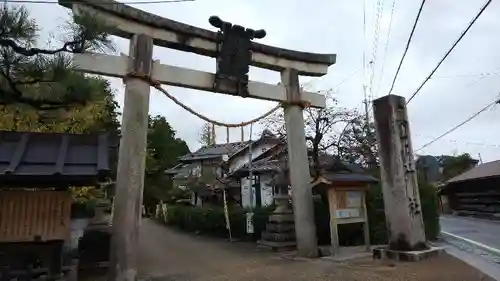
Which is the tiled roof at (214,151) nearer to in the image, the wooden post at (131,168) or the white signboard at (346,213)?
the white signboard at (346,213)

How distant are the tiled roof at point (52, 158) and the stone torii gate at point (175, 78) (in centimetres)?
139

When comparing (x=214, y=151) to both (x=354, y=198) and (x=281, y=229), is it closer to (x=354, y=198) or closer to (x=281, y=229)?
(x=281, y=229)

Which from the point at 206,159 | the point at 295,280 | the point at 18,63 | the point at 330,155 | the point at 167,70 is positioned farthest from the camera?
the point at 206,159

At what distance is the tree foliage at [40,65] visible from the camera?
4.60 m

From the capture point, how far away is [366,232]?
10.8 meters

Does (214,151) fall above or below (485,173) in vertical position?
above

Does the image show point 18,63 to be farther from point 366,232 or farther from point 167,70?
point 366,232

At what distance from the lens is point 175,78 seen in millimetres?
9117

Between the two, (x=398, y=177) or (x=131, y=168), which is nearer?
(x=131, y=168)

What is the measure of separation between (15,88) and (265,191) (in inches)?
841

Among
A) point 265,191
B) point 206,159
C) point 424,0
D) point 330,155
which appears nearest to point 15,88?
point 424,0

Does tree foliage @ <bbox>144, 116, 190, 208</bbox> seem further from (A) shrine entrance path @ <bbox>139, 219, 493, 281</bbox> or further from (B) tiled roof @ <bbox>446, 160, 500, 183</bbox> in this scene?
(B) tiled roof @ <bbox>446, 160, 500, 183</bbox>

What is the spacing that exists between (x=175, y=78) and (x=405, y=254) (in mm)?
7013

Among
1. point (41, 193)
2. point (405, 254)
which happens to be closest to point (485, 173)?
point (405, 254)
